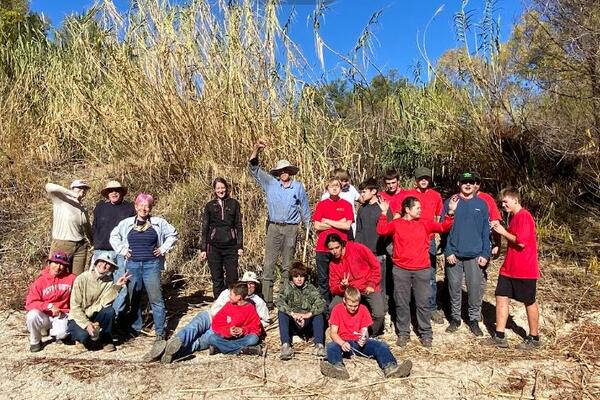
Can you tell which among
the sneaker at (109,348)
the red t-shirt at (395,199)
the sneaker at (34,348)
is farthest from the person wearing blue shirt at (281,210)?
the sneaker at (34,348)

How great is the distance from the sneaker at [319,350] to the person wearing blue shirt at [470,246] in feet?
4.37

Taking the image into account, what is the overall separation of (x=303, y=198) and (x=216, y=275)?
1165mm

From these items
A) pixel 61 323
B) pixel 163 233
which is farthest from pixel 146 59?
pixel 61 323

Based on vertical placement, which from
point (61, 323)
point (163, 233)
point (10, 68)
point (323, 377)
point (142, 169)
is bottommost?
point (323, 377)

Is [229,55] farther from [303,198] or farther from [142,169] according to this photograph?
[303,198]

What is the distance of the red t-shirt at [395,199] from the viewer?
496 cm

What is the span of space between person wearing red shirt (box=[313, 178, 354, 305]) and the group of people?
10 mm

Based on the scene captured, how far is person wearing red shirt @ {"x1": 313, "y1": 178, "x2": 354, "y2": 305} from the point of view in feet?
16.3

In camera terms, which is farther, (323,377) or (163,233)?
(163,233)

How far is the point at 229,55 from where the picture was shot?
6566 millimetres

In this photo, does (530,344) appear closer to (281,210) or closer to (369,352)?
(369,352)

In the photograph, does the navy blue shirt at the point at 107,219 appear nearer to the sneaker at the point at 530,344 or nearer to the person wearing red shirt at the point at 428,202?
the person wearing red shirt at the point at 428,202

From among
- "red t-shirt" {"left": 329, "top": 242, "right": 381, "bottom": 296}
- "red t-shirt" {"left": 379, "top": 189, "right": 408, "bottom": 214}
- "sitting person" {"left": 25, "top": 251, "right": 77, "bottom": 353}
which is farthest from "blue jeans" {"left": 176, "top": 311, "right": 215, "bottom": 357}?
"red t-shirt" {"left": 379, "top": 189, "right": 408, "bottom": 214}

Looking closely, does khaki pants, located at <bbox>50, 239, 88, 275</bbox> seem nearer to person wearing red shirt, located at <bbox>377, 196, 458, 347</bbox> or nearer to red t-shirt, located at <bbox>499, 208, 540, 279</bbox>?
person wearing red shirt, located at <bbox>377, 196, 458, 347</bbox>
